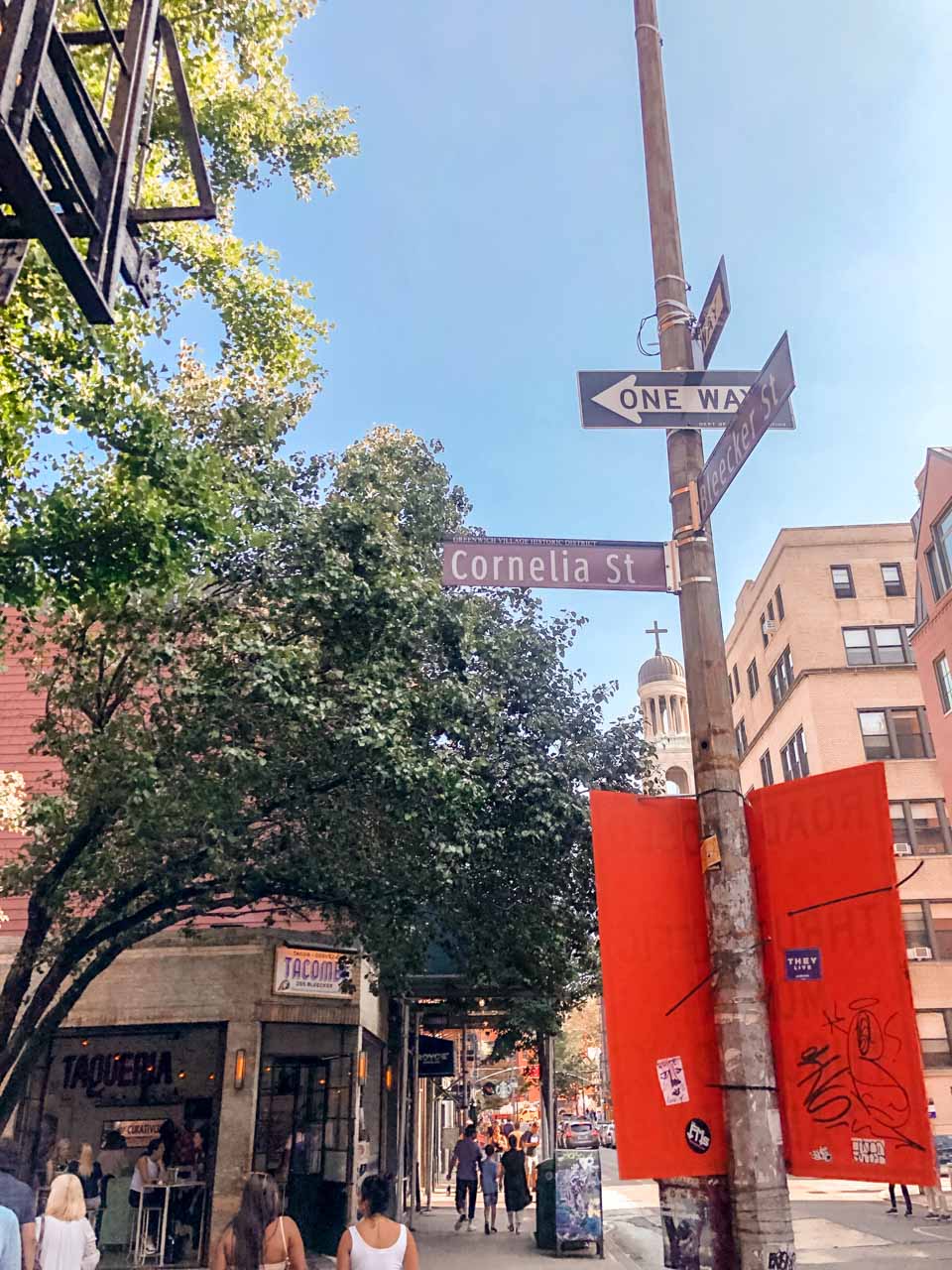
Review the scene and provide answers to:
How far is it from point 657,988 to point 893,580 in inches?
1639

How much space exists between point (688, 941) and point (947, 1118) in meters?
34.6

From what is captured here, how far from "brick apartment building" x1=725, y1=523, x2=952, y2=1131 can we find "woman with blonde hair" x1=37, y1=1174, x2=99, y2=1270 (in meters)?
32.7

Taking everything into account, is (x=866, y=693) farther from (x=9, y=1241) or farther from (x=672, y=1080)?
(x=672, y=1080)

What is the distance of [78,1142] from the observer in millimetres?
16109

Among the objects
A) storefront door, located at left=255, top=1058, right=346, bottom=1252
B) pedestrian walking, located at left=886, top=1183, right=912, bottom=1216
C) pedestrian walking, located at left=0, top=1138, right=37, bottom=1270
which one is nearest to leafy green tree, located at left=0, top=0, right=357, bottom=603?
pedestrian walking, located at left=0, top=1138, right=37, bottom=1270

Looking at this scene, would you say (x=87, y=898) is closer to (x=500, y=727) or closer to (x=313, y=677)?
(x=313, y=677)

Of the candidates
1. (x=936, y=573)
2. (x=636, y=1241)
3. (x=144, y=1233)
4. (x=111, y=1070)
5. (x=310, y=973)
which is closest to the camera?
(x=144, y=1233)

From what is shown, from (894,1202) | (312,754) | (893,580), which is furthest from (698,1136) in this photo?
(893,580)

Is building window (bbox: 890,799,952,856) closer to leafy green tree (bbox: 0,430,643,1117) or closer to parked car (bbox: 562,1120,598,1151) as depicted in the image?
parked car (bbox: 562,1120,598,1151)

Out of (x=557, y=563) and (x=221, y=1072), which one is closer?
(x=557, y=563)

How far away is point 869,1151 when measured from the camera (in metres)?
3.53

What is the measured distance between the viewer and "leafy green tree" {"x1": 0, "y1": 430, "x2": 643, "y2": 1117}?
35.9 ft

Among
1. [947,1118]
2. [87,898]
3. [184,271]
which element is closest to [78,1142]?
[87,898]

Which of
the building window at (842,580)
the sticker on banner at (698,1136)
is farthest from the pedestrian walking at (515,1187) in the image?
the building window at (842,580)
